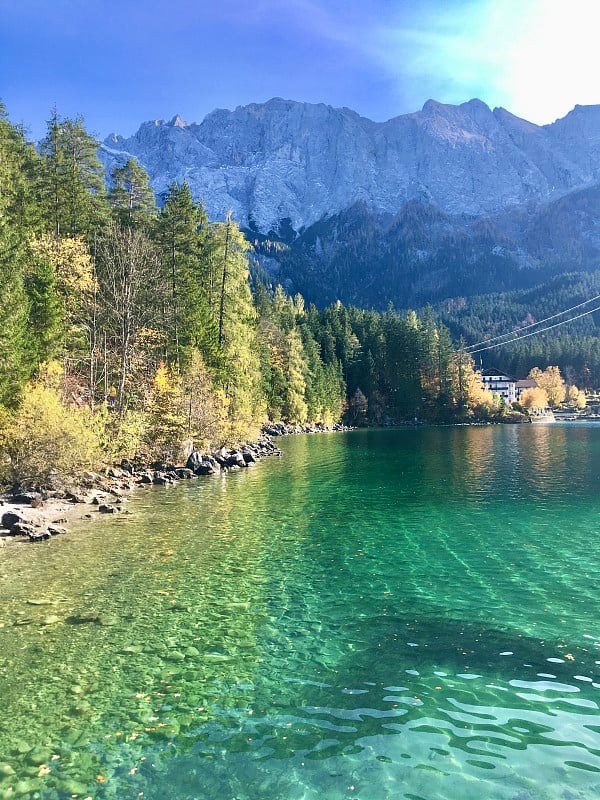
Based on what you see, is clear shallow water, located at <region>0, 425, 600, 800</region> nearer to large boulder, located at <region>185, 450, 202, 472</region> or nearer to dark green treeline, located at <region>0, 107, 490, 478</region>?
dark green treeline, located at <region>0, 107, 490, 478</region>

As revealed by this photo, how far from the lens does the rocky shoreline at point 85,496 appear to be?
21.6 m

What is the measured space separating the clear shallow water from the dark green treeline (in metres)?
11.7

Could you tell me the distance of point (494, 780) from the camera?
7.21 m

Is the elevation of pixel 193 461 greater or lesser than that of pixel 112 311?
lesser

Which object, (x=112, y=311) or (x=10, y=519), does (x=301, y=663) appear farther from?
(x=112, y=311)

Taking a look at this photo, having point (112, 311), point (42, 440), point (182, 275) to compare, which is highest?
point (182, 275)

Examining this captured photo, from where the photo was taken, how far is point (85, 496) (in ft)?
94.7

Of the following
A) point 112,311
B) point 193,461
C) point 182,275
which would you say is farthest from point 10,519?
point 182,275

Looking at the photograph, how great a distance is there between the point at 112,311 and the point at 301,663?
35428mm

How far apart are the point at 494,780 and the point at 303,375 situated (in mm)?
96095

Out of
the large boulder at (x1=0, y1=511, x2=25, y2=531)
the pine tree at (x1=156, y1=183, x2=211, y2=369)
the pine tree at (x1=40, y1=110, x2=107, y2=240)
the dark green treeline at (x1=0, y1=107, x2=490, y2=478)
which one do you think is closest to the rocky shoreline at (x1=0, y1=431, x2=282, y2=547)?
the large boulder at (x1=0, y1=511, x2=25, y2=531)

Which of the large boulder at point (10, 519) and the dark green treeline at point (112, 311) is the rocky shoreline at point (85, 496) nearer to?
the large boulder at point (10, 519)

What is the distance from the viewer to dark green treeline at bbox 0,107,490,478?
94.5ft

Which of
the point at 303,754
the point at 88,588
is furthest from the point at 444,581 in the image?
the point at 88,588
